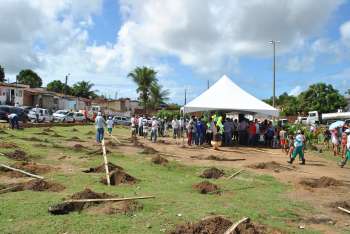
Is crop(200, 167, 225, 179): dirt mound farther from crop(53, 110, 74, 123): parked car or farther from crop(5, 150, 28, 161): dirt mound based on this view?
crop(53, 110, 74, 123): parked car

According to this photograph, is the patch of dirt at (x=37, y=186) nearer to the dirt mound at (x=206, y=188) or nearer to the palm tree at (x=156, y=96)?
the dirt mound at (x=206, y=188)

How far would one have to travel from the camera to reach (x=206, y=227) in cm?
696

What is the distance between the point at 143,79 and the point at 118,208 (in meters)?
58.8

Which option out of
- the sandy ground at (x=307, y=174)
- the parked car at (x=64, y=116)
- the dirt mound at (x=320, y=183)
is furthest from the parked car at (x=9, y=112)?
the dirt mound at (x=320, y=183)

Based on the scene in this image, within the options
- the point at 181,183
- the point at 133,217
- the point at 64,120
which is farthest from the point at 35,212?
the point at 64,120

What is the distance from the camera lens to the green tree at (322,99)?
218 feet

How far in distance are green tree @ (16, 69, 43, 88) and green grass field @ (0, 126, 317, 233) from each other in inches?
3159

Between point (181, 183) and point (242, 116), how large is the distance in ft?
59.1

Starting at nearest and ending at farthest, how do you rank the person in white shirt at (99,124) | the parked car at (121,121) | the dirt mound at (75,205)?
the dirt mound at (75,205) → the person in white shirt at (99,124) → the parked car at (121,121)

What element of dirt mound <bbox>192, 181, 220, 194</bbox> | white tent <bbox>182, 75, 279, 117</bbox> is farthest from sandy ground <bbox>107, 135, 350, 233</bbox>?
white tent <bbox>182, 75, 279, 117</bbox>

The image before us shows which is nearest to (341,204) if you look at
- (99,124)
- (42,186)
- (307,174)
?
(307,174)

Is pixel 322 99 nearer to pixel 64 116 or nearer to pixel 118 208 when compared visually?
pixel 64 116

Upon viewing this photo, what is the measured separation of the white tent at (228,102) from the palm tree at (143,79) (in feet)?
131

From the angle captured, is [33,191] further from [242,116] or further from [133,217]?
[242,116]
